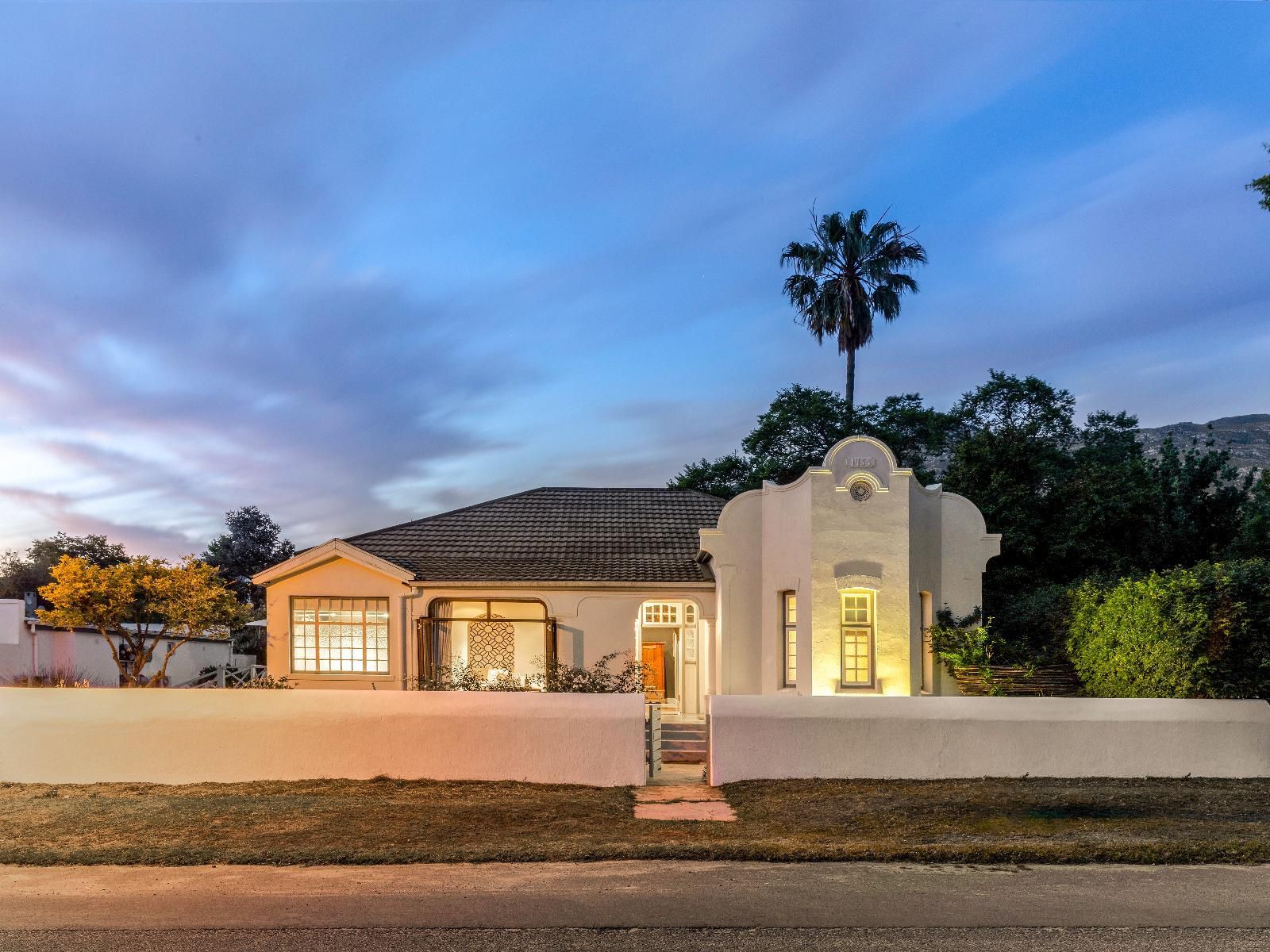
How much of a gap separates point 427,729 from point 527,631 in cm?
829

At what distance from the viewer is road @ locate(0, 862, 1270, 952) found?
6.91 m

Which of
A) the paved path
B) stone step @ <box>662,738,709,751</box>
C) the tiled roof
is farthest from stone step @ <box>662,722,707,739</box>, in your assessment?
the paved path

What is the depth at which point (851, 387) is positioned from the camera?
111ft

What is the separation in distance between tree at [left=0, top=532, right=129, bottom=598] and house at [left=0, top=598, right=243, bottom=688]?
20.0 metres

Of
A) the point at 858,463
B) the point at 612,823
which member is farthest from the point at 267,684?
the point at 858,463

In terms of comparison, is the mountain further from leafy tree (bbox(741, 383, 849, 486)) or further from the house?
the house

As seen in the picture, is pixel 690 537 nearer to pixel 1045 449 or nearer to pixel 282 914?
pixel 1045 449

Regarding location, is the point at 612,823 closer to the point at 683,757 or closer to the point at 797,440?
the point at 683,757

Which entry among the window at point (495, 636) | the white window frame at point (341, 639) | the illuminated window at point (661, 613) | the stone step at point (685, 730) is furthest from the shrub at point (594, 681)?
the white window frame at point (341, 639)

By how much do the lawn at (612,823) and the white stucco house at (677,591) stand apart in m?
4.53

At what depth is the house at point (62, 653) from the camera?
24.4 metres

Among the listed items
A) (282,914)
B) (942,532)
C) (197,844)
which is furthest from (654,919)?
(942,532)

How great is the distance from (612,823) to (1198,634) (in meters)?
8.31

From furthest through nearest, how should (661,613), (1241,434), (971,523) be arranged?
(1241,434), (661,613), (971,523)
